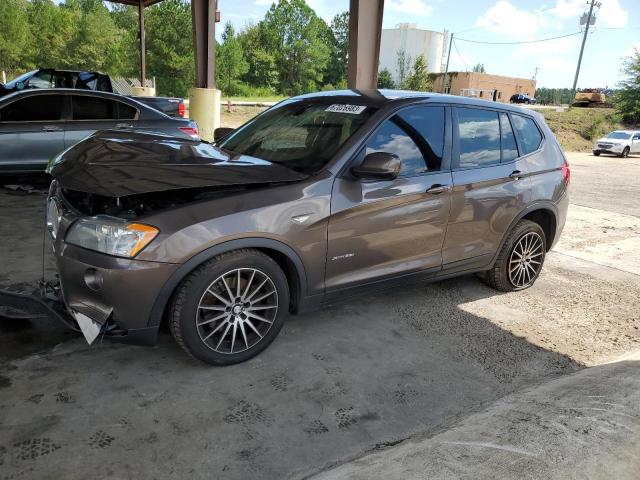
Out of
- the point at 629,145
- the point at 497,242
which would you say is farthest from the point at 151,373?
the point at 629,145

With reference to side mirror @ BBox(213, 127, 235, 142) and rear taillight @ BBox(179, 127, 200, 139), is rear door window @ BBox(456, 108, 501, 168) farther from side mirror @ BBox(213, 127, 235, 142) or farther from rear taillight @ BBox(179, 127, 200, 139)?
rear taillight @ BBox(179, 127, 200, 139)

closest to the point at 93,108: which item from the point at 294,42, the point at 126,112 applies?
the point at 126,112

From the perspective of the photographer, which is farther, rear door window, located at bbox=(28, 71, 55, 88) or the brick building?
the brick building

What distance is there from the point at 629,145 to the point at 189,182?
1121 inches

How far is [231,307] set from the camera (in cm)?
317

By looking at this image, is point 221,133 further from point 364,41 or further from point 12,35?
point 12,35

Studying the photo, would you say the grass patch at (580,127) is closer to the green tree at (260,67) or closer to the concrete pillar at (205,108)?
the concrete pillar at (205,108)

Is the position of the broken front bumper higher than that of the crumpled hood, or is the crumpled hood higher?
A: the crumpled hood

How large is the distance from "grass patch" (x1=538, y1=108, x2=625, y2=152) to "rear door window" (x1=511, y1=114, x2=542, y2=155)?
91.2ft

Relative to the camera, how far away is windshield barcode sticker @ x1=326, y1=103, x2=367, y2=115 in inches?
150

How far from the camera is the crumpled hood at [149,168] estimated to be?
286 cm

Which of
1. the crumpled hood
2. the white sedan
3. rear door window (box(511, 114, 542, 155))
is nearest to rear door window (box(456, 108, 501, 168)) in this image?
rear door window (box(511, 114, 542, 155))

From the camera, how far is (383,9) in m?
8.20

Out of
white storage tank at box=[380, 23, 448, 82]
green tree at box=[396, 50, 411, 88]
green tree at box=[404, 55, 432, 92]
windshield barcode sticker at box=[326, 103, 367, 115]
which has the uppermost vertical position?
white storage tank at box=[380, 23, 448, 82]
